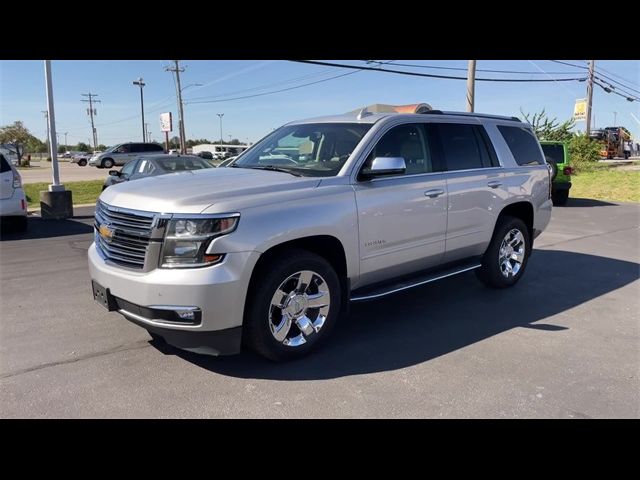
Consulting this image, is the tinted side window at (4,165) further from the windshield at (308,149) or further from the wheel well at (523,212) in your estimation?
the wheel well at (523,212)

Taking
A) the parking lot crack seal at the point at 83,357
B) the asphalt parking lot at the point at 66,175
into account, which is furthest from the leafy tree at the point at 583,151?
the parking lot crack seal at the point at 83,357

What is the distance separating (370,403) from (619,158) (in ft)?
160

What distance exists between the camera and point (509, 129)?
6352 mm

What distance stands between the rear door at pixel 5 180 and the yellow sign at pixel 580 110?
34.3 meters

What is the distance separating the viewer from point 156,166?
12.1m

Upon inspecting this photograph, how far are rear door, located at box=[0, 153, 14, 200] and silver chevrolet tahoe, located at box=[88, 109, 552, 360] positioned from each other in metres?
6.57

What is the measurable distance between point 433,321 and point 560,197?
Answer: 12255 mm

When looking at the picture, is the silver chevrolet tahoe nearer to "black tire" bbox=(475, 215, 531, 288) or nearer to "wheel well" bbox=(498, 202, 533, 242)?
"black tire" bbox=(475, 215, 531, 288)

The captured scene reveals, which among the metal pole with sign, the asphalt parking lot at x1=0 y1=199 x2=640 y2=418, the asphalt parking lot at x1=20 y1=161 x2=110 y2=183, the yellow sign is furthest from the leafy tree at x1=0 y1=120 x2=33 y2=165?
the asphalt parking lot at x1=0 y1=199 x2=640 y2=418

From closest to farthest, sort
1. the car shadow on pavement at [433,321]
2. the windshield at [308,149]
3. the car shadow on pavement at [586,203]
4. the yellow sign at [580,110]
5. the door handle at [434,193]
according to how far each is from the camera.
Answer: the car shadow on pavement at [433,321], the windshield at [308,149], the door handle at [434,193], the car shadow on pavement at [586,203], the yellow sign at [580,110]

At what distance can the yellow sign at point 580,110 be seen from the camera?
112 feet

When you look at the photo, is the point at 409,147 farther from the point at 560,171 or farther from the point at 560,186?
the point at 560,186
